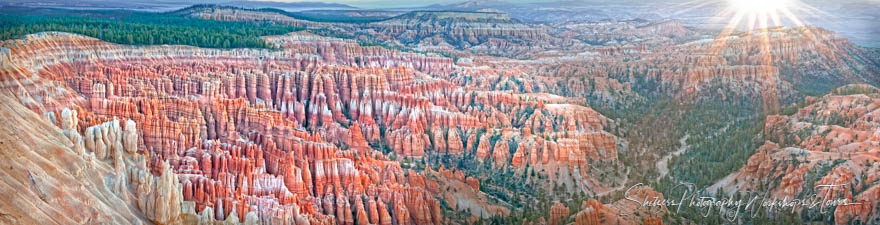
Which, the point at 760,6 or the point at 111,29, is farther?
the point at 760,6

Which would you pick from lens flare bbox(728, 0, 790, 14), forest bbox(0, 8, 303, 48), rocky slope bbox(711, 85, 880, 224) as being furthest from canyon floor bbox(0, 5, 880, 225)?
lens flare bbox(728, 0, 790, 14)

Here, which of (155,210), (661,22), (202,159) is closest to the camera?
(155,210)

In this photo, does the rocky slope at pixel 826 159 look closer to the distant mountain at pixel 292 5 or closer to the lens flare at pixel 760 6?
the lens flare at pixel 760 6

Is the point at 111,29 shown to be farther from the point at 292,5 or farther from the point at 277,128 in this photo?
the point at 292,5

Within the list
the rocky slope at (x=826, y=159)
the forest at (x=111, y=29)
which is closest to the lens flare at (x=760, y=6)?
the rocky slope at (x=826, y=159)

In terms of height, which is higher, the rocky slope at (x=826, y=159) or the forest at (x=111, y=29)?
the forest at (x=111, y=29)

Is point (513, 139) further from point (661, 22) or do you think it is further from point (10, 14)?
point (661, 22)

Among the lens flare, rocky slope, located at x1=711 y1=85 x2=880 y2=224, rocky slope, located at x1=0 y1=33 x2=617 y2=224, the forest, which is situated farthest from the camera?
the lens flare

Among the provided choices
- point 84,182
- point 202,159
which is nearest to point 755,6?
point 202,159

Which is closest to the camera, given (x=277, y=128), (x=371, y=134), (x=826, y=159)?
(x=826, y=159)

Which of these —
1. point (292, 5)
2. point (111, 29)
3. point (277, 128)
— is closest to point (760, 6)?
point (292, 5)

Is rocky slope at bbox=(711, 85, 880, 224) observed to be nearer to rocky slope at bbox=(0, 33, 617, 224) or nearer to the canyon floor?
the canyon floor
